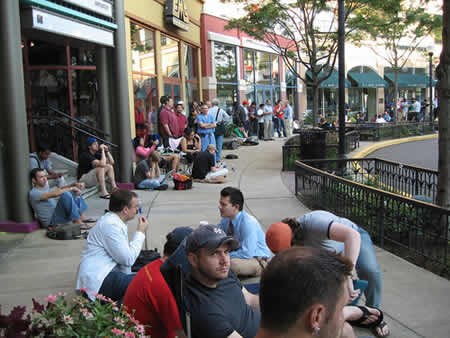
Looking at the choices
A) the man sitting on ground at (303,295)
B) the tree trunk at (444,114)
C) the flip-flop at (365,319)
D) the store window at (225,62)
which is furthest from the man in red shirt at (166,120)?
the man sitting on ground at (303,295)

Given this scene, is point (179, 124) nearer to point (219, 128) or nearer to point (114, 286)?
point (219, 128)

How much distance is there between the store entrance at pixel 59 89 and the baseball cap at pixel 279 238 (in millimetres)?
8843

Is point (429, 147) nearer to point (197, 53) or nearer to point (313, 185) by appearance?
point (197, 53)

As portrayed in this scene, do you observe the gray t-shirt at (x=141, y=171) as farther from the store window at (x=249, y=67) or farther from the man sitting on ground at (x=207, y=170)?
the store window at (x=249, y=67)

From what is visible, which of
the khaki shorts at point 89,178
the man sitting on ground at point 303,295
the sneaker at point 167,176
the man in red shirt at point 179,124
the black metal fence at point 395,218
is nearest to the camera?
the man sitting on ground at point 303,295

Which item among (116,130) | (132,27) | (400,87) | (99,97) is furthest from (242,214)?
(400,87)

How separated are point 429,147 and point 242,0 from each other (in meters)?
10.4

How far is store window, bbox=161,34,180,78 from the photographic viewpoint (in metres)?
18.3

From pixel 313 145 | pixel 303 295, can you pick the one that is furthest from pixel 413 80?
pixel 303 295

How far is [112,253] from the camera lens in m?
4.54

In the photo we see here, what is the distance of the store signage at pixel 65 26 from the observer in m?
8.16

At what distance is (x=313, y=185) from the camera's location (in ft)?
31.3

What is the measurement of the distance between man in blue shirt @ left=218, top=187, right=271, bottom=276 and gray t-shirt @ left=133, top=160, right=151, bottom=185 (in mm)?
6061

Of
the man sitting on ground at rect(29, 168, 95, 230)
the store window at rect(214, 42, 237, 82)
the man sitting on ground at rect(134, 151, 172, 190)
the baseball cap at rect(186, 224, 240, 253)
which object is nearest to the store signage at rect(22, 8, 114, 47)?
the man sitting on ground at rect(29, 168, 95, 230)
